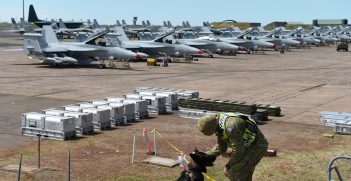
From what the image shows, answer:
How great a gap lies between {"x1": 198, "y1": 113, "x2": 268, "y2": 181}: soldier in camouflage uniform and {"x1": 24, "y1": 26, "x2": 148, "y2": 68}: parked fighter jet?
36.2m

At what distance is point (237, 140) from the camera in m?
6.36

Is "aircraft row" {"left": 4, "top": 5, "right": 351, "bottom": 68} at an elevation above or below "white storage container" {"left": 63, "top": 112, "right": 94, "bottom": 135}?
above

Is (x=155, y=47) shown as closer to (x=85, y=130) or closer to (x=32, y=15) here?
(x=85, y=130)

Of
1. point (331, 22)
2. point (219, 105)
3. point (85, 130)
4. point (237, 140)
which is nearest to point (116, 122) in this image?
point (85, 130)

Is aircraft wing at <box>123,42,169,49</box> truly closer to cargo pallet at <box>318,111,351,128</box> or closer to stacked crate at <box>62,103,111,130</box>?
stacked crate at <box>62,103,111,130</box>

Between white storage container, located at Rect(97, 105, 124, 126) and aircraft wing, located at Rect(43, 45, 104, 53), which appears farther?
aircraft wing, located at Rect(43, 45, 104, 53)

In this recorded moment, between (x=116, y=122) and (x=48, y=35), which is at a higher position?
(x=48, y=35)

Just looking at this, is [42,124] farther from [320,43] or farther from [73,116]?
[320,43]

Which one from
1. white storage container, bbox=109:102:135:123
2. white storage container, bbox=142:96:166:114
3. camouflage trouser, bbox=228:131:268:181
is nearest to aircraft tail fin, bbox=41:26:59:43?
white storage container, bbox=142:96:166:114

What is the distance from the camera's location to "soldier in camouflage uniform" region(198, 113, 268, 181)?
627 cm

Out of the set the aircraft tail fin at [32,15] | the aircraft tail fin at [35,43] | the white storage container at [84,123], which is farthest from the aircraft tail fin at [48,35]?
the aircraft tail fin at [32,15]

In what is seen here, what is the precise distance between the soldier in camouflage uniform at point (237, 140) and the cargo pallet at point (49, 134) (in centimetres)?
983

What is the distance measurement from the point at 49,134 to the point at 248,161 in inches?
417

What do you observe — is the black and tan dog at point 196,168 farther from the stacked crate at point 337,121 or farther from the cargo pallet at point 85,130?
the stacked crate at point 337,121
